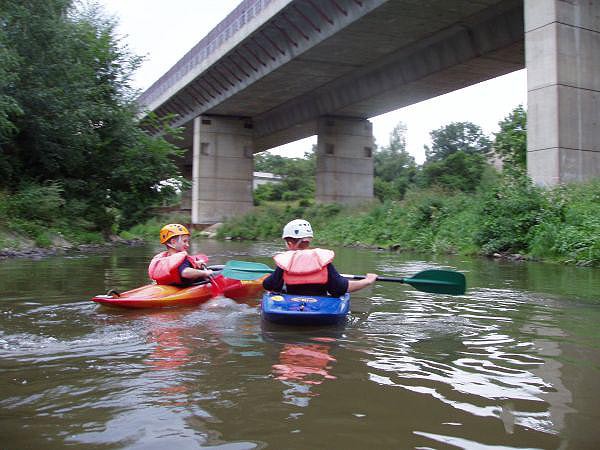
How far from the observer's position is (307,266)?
5609 mm

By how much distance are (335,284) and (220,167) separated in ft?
94.5

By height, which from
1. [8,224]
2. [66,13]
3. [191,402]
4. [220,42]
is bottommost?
[191,402]

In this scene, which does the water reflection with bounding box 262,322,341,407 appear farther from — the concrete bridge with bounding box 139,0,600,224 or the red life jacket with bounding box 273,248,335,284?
the concrete bridge with bounding box 139,0,600,224

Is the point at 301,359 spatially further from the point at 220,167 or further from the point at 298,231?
the point at 220,167

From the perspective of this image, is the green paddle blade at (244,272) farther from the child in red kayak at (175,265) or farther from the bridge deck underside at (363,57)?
the bridge deck underside at (363,57)

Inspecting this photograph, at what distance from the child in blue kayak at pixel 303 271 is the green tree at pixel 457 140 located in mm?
52906

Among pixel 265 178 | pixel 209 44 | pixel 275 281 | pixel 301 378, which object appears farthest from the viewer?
pixel 265 178

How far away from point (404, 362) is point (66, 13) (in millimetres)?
17210

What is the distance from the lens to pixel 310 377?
12.3ft

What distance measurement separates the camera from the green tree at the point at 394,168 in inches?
1909

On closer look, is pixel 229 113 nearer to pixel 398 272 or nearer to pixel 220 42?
pixel 220 42

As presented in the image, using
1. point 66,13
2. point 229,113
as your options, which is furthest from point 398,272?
point 229,113

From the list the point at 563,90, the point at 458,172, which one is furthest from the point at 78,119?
the point at 458,172

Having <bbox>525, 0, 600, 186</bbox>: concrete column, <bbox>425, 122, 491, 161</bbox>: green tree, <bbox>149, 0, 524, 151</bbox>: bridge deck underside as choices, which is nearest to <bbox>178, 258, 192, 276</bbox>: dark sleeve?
<bbox>525, 0, 600, 186</bbox>: concrete column
